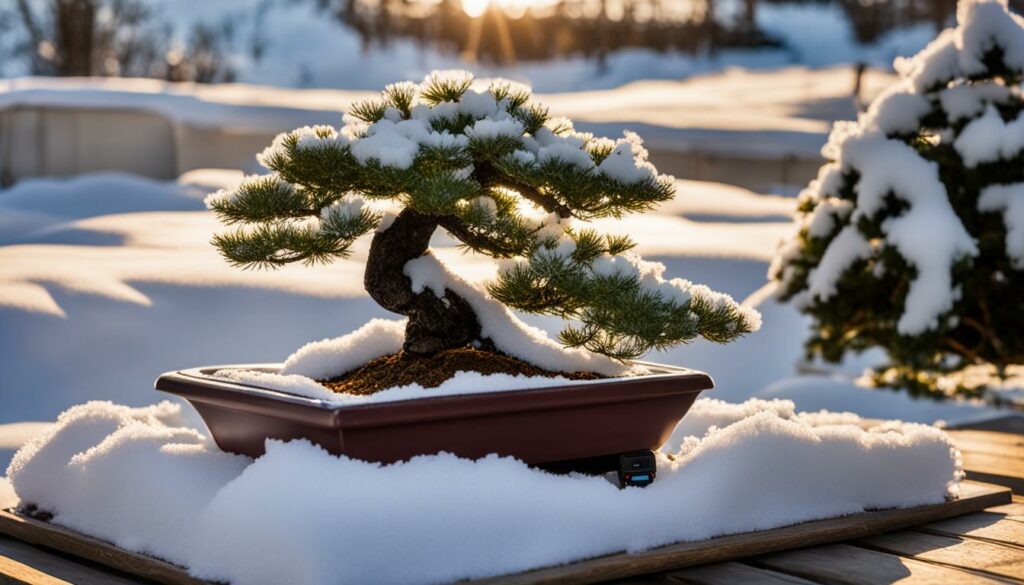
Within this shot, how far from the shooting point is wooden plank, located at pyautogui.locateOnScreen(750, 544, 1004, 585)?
1.42 meters

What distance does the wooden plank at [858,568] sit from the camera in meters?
1.42

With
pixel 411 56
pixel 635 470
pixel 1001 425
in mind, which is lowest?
pixel 1001 425

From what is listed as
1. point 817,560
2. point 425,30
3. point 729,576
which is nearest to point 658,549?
point 729,576

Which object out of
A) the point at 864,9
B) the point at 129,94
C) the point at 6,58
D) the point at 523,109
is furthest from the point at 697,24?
the point at 523,109

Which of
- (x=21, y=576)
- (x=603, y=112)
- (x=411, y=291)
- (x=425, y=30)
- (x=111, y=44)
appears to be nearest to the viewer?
(x=21, y=576)

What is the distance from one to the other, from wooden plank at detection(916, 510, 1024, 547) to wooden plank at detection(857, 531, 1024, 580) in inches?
1.2

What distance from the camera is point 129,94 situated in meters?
6.83

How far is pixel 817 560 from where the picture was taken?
1.52 meters

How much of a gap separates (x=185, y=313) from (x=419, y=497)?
2.05 metres

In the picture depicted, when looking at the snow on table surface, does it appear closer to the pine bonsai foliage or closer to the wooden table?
the pine bonsai foliage

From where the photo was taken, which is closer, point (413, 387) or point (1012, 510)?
point (413, 387)

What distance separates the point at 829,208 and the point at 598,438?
6.29 feet

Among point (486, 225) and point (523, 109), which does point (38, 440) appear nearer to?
point (486, 225)

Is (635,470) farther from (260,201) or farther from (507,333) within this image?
(260,201)
